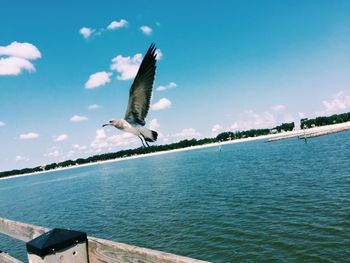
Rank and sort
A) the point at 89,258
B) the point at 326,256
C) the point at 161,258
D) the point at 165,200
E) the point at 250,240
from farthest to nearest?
the point at 165,200
the point at 250,240
the point at 326,256
the point at 89,258
the point at 161,258

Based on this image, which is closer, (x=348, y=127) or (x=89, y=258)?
(x=89, y=258)

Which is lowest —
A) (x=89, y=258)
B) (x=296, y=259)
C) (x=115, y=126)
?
(x=296, y=259)

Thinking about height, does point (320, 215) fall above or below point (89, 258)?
below

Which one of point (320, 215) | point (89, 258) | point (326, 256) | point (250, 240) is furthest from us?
point (320, 215)

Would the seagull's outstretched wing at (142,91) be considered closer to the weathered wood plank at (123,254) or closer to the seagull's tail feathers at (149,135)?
the seagull's tail feathers at (149,135)

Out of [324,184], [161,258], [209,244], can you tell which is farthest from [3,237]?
[161,258]

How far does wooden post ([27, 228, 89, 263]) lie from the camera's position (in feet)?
9.34

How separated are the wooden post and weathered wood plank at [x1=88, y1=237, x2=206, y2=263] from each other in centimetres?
11

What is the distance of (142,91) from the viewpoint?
24.7 ft

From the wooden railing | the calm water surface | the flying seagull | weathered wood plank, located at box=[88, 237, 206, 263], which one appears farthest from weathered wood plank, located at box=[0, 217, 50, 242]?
the calm water surface

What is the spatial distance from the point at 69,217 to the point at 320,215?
23.5m

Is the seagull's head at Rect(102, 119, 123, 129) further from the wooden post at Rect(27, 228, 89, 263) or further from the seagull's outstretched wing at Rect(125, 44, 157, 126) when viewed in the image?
the wooden post at Rect(27, 228, 89, 263)

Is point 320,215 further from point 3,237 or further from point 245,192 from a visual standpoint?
point 3,237

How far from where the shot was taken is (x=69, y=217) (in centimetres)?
3200
